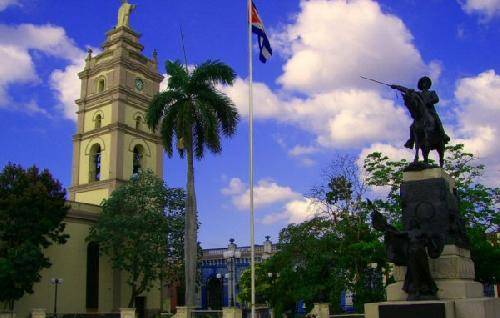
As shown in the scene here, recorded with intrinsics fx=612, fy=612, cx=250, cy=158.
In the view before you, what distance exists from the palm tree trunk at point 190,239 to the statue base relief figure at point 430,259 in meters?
16.1

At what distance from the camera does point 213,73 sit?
28.6 m

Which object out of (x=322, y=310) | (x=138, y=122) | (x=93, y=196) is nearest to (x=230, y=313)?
(x=322, y=310)

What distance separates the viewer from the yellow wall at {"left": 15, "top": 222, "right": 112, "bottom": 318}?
115 ft

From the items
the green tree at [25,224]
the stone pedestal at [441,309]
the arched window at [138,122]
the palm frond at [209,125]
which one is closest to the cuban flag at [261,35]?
the palm frond at [209,125]

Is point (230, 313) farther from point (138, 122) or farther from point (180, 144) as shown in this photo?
point (138, 122)

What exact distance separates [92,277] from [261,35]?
24.2 metres

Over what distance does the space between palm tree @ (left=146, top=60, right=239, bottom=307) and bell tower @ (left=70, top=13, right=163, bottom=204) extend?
15148mm

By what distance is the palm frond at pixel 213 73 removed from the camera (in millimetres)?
28484

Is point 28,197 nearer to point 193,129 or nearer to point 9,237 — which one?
point 9,237

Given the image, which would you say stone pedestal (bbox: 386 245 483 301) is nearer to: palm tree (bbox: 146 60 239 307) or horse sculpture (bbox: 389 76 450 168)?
horse sculpture (bbox: 389 76 450 168)

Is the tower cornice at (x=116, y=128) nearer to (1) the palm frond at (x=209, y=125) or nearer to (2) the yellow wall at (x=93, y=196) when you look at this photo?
(2) the yellow wall at (x=93, y=196)

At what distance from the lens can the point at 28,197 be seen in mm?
31406

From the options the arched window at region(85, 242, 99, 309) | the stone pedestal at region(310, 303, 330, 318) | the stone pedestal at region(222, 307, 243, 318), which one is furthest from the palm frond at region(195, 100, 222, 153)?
the arched window at region(85, 242, 99, 309)

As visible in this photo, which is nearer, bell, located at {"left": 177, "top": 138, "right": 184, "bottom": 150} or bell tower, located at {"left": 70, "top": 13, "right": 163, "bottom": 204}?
bell, located at {"left": 177, "top": 138, "right": 184, "bottom": 150}
